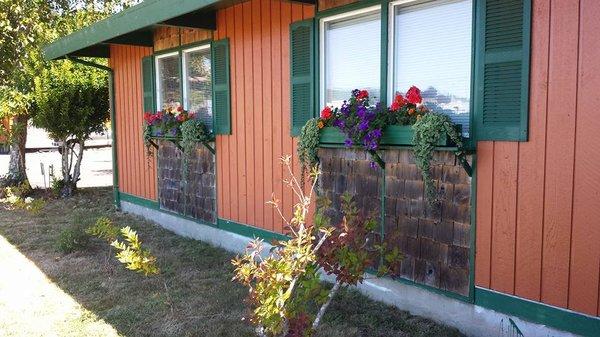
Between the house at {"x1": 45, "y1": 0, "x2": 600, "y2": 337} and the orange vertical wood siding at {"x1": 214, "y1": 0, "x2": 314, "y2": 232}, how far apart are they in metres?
0.02

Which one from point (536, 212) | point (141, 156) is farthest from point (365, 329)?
point (141, 156)

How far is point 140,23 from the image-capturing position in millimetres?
5648

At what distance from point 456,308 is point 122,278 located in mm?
2922

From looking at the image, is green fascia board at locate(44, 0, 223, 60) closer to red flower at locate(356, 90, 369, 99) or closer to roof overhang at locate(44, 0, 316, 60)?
roof overhang at locate(44, 0, 316, 60)

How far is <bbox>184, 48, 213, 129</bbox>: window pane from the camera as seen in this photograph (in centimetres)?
601

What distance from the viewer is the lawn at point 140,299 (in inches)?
142

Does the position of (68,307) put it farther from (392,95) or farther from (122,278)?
(392,95)

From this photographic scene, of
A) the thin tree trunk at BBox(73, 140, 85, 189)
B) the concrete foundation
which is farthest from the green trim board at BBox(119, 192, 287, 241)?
the thin tree trunk at BBox(73, 140, 85, 189)

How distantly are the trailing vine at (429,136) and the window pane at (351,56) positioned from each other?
2.44 ft

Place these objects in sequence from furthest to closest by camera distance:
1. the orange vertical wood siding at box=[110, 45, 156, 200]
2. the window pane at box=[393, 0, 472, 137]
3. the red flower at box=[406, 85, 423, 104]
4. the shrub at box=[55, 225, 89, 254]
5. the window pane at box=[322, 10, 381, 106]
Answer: the orange vertical wood siding at box=[110, 45, 156, 200] → the shrub at box=[55, 225, 89, 254] → the window pane at box=[322, 10, 381, 106] → the red flower at box=[406, 85, 423, 104] → the window pane at box=[393, 0, 472, 137]

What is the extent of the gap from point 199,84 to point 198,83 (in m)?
0.03

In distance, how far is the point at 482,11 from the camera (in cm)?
315

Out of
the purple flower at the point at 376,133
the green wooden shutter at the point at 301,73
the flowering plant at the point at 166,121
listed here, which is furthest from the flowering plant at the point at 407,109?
the flowering plant at the point at 166,121

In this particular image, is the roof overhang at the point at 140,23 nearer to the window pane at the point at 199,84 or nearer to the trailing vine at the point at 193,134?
the window pane at the point at 199,84
